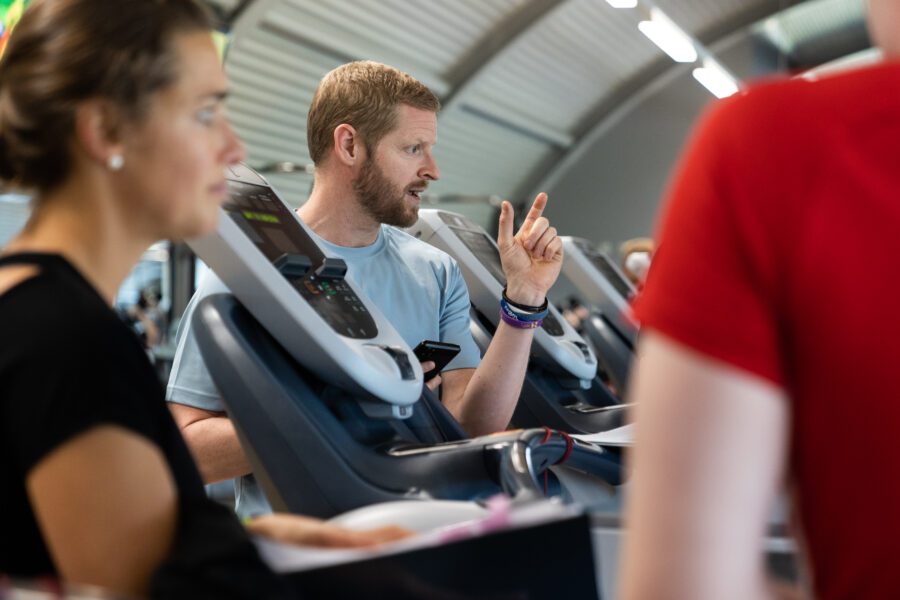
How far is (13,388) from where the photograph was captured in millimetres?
970

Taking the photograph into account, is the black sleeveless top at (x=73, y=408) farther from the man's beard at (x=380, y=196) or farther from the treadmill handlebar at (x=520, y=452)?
the man's beard at (x=380, y=196)

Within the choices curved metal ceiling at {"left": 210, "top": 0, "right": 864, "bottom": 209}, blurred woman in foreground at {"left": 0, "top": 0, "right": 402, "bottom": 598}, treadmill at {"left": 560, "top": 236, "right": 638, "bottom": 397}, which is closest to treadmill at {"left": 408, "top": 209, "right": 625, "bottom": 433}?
treadmill at {"left": 560, "top": 236, "right": 638, "bottom": 397}

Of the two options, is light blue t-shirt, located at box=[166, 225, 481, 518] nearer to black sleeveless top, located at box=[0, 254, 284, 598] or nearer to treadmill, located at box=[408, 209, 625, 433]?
treadmill, located at box=[408, 209, 625, 433]

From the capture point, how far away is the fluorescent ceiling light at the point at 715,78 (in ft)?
41.3

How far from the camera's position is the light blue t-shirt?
90.9 inches

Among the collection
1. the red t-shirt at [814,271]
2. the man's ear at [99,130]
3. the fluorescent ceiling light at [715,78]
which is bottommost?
the man's ear at [99,130]

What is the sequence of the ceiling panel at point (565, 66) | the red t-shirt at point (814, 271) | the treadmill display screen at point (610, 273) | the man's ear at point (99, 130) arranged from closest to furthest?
the red t-shirt at point (814, 271) → the man's ear at point (99, 130) → the treadmill display screen at point (610, 273) → the ceiling panel at point (565, 66)

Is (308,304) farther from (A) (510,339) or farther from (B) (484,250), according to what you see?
(B) (484,250)

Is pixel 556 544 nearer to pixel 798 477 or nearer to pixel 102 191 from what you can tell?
pixel 798 477

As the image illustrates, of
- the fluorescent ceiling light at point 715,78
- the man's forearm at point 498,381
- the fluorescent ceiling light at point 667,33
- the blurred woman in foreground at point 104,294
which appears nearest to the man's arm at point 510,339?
the man's forearm at point 498,381

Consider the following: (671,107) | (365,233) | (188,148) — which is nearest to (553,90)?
(671,107)

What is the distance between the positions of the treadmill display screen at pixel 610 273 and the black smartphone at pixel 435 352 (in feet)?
7.57

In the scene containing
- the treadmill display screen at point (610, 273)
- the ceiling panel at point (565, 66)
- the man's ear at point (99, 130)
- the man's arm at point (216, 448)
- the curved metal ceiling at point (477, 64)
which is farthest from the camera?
the ceiling panel at point (565, 66)

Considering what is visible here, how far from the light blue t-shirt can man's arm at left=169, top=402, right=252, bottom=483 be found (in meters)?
0.13
